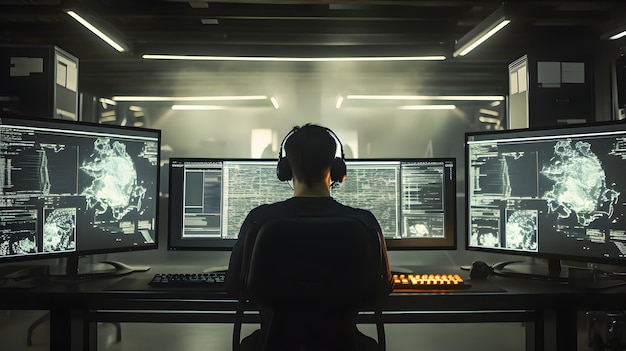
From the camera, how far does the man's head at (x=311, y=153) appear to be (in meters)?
1.35

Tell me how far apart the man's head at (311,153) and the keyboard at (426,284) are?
1.76 ft

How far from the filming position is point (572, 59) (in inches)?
96.8

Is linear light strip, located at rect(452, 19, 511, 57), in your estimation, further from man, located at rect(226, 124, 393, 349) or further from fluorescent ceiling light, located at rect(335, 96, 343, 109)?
man, located at rect(226, 124, 393, 349)

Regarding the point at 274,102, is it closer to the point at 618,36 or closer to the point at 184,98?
the point at 184,98

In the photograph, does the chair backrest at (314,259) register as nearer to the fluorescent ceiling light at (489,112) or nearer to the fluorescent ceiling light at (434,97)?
the fluorescent ceiling light at (434,97)

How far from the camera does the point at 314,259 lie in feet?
3.48

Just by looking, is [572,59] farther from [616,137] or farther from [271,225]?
[271,225]

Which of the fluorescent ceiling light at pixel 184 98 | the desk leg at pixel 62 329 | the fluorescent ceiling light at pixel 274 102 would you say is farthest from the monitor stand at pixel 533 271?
the fluorescent ceiling light at pixel 184 98

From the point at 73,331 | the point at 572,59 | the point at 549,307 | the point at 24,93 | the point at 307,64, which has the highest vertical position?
the point at 307,64

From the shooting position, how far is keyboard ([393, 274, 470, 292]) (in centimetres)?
159

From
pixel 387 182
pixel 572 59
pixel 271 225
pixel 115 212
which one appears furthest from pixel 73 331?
pixel 572 59

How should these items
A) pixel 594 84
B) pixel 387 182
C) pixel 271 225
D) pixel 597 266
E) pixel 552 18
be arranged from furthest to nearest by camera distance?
pixel 552 18, pixel 594 84, pixel 597 266, pixel 387 182, pixel 271 225

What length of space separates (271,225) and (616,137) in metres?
1.41

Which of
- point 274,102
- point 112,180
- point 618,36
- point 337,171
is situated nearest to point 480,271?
point 337,171
